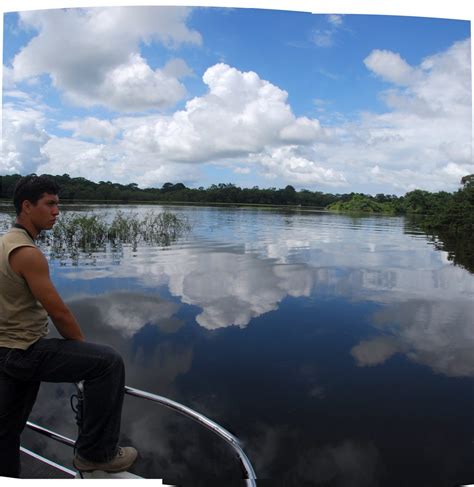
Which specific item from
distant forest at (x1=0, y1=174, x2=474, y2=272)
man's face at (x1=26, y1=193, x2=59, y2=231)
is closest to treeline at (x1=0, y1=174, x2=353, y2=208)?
distant forest at (x1=0, y1=174, x2=474, y2=272)

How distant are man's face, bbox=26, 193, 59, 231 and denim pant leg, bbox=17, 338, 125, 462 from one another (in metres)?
0.60

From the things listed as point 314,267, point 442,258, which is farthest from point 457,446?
point 442,258

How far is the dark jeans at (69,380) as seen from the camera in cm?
209

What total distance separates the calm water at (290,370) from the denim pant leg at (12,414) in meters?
2.38

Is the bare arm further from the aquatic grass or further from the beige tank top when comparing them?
the aquatic grass

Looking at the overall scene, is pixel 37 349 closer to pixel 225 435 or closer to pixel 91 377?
pixel 91 377

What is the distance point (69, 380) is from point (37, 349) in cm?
23

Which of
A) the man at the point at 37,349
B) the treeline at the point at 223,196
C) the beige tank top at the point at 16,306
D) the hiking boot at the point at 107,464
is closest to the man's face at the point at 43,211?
the man at the point at 37,349

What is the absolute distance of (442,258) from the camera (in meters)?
20.0

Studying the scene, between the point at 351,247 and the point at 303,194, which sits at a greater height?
the point at 303,194

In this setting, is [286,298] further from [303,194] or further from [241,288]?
[303,194]

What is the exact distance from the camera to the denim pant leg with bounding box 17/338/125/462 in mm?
2102

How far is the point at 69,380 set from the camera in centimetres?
215

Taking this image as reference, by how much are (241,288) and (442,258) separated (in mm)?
12404
